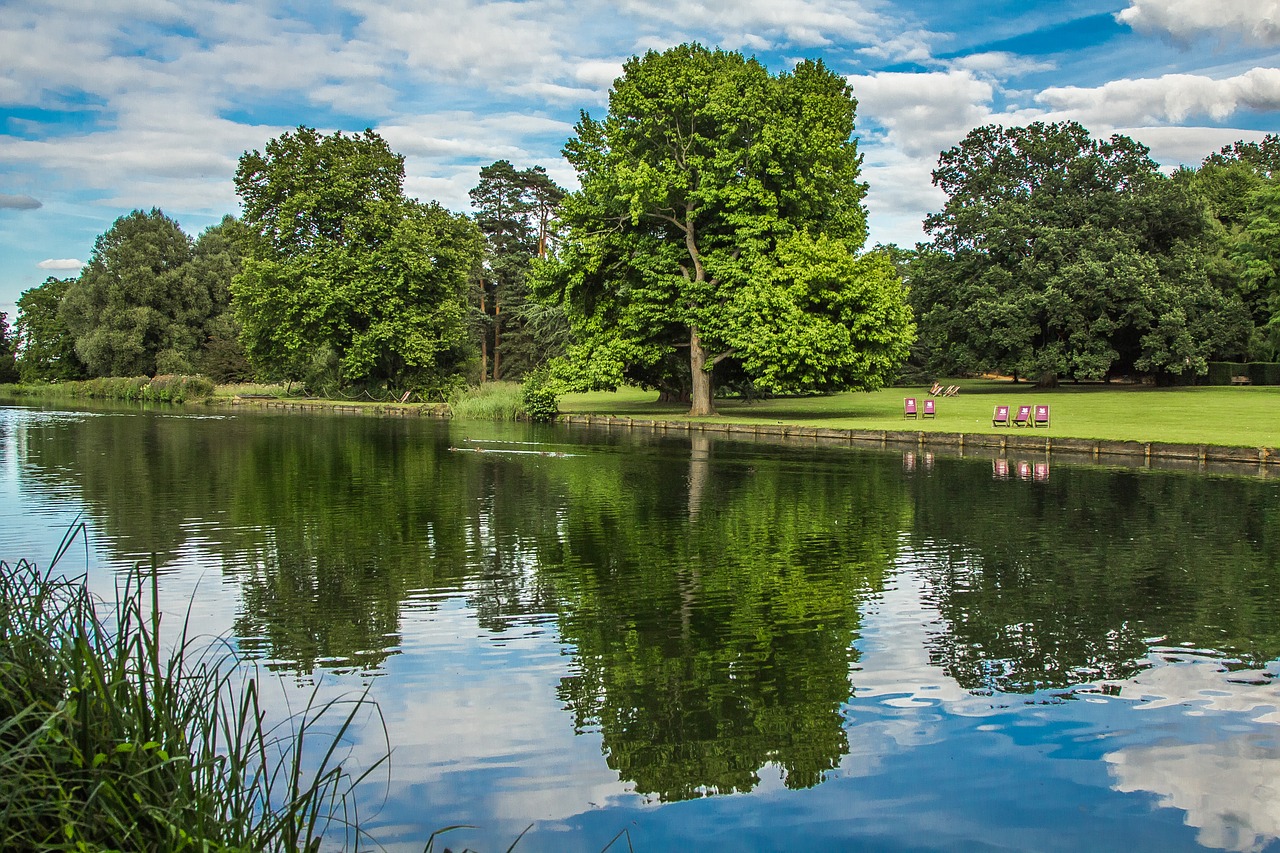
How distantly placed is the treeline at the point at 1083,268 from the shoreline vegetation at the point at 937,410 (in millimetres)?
2220

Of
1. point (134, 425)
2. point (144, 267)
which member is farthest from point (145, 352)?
point (134, 425)

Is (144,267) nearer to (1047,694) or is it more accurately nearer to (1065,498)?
(1065,498)

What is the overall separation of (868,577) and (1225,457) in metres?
16.8

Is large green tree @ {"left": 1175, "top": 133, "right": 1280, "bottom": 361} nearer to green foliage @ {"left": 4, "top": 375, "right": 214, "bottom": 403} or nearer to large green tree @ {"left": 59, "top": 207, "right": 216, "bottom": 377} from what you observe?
green foliage @ {"left": 4, "top": 375, "right": 214, "bottom": 403}

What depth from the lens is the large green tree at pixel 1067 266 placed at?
172 ft

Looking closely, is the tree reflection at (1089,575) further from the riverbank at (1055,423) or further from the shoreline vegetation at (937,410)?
the shoreline vegetation at (937,410)

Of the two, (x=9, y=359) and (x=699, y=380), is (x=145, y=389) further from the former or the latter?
(x=9, y=359)

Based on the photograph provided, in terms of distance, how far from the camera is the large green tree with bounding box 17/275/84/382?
84.2 m

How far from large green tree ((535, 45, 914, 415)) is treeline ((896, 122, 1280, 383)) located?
14.1m

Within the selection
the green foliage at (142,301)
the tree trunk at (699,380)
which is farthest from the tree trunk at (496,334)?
the tree trunk at (699,380)

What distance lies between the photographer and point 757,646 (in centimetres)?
864

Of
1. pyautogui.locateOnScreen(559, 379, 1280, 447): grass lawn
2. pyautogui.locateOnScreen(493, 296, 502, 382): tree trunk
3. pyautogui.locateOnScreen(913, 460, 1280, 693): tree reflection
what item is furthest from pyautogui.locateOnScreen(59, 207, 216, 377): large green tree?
pyautogui.locateOnScreen(913, 460, 1280, 693): tree reflection

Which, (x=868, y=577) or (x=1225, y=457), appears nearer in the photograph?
(x=868, y=577)

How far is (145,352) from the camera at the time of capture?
73.3 metres
